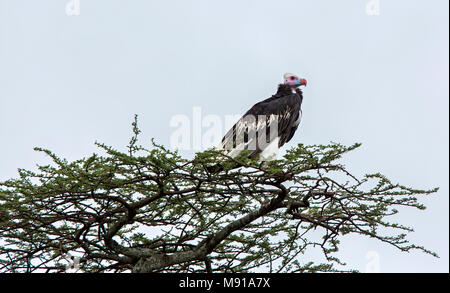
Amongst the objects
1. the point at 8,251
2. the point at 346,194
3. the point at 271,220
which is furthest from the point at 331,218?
the point at 8,251

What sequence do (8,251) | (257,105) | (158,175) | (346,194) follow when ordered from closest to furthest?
(158,175)
(346,194)
(8,251)
(257,105)

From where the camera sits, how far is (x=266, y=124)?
1213 centimetres

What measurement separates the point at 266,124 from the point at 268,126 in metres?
0.07

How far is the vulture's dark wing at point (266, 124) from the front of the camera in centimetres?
1135

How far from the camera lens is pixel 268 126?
1209cm

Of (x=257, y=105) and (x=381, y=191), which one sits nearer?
(x=381, y=191)

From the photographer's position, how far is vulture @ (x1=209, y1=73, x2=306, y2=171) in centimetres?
1133

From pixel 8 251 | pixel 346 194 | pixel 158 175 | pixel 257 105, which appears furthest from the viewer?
pixel 257 105

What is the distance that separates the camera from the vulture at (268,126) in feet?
37.2
